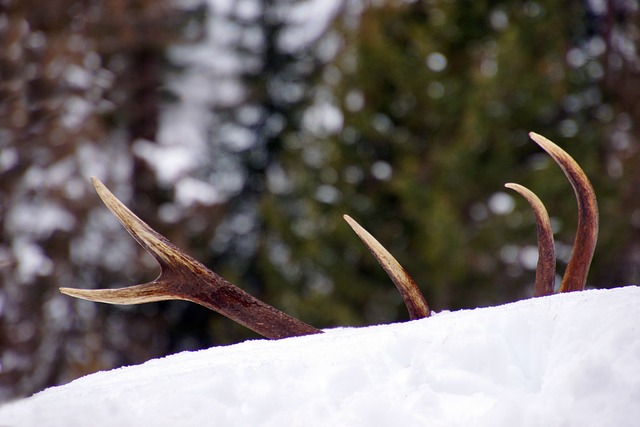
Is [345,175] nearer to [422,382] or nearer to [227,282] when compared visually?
[227,282]

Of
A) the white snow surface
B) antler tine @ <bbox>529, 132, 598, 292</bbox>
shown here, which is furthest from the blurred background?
the white snow surface

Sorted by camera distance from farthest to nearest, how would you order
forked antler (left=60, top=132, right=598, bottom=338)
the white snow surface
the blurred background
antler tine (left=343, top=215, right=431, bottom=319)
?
the blurred background < antler tine (left=343, top=215, right=431, bottom=319) < forked antler (left=60, top=132, right=598, bottom=338) < the white snow surface

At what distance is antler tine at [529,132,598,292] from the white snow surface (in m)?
0.62

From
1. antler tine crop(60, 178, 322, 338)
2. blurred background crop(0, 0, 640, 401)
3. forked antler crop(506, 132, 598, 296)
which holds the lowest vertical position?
blurred background crop(0, 0, 640, 401)

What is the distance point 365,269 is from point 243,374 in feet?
20.3

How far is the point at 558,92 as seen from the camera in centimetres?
754

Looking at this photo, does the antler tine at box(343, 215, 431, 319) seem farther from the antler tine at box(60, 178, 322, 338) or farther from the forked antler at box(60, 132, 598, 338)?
the antler tine at box(60, 178, 322, 338)

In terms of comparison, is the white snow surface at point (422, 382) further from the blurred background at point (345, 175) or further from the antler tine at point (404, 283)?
the blurred background at point (345, 175)

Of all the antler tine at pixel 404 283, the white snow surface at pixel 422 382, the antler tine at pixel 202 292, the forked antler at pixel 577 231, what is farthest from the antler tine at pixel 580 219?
the antler tine at pixel 202 292

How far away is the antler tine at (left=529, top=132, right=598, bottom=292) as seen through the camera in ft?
6.46

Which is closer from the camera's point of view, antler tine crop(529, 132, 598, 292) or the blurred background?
antler tine crop(529, 132, 598, 292)

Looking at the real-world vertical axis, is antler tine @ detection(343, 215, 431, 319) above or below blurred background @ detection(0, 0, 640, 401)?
above

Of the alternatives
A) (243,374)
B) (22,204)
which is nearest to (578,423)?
(243,374)

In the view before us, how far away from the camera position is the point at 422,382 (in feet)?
4.20
